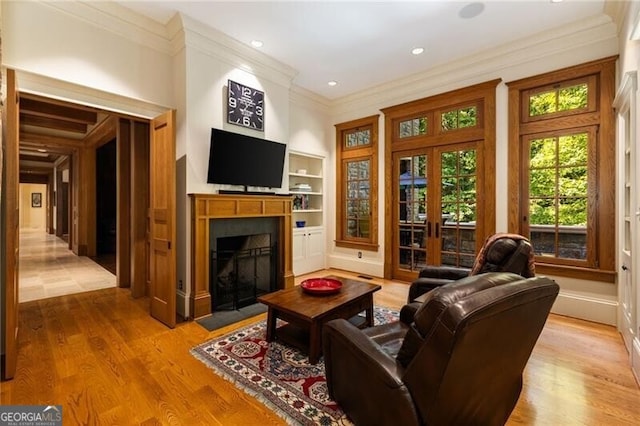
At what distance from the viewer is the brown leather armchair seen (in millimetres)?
1097

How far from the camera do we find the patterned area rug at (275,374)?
1829 millimetres

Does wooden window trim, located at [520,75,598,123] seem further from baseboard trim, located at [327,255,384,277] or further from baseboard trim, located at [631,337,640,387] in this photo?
baseboard trim, located at [327,255,384,277]

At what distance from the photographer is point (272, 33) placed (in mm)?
3533

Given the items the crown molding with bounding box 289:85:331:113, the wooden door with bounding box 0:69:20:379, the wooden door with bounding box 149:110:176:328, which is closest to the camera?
the wooden door with bounding box 0:69:20:379

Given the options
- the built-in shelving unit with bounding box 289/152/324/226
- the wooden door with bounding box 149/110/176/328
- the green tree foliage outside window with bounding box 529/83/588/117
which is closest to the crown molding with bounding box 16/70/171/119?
the wooden door with bounding box 149/110/176/328

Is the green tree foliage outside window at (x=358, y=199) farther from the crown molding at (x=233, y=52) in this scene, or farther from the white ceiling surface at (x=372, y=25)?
the crown molding at (x=233, y=52)

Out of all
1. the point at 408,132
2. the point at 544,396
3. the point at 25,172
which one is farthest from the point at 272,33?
the point at 25,172

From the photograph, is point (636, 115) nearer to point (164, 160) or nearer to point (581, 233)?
point (581, 233)

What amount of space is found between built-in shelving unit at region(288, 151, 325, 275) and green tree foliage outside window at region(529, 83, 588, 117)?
3434mm

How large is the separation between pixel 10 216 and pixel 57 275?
382 centimetres

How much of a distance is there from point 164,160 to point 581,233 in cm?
483

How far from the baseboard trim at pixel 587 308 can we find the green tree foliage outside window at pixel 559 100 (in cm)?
223

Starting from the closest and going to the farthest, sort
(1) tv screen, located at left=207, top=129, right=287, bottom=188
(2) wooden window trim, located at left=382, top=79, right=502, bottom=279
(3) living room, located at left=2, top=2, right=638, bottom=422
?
(3) living room, located at left=2, top=2, right=638, bottom=422, (1) tv screen, located at left=207, top=129, right=287, bottom=188, (2) wooden window trim, located at left=382, top=79, right=502, bottom=279

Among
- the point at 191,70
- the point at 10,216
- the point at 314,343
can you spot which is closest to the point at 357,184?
the point at 191,70
